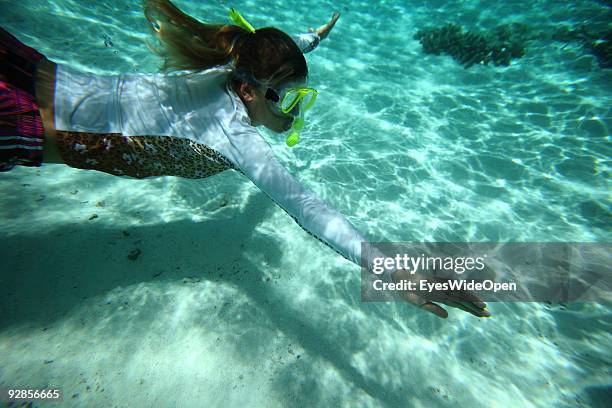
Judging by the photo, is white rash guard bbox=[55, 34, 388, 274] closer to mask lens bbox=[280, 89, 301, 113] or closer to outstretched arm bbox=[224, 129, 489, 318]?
outstretched arm bbox=[224, 129, 489, 318]

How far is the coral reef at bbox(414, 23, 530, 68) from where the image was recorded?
9.48 metres

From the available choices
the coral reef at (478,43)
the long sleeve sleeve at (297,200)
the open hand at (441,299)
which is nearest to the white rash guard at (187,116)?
the long sleeve sleeve at (297,200)

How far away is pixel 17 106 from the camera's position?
1.84 m

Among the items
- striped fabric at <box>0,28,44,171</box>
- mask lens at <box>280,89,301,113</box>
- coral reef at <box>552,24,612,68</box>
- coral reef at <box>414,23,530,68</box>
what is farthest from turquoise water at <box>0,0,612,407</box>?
coral reef at <box>414,23,530,68</box>

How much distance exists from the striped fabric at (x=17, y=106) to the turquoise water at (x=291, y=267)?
1.40m

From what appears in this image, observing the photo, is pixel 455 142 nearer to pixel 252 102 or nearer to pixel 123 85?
pixel 252 102

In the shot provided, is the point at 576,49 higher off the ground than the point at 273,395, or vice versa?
the point at 576,49

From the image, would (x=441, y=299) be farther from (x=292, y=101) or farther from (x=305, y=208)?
(x=292, y=101)

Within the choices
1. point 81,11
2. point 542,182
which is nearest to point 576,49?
point 542,182

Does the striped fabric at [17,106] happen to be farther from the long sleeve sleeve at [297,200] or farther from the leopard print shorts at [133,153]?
the long sleeve sleeve at [297,200]

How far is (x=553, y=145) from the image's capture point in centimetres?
661

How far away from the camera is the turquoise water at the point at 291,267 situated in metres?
2.45

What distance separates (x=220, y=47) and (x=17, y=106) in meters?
1.44

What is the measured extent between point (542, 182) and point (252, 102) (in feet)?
21.9
